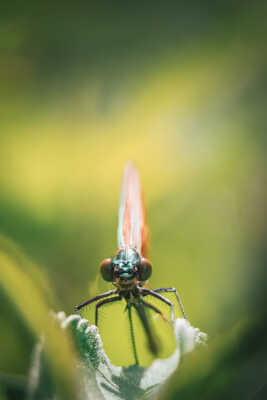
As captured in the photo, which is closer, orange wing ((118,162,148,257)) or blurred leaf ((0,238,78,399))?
blurred leaf ((0,238,78,399))

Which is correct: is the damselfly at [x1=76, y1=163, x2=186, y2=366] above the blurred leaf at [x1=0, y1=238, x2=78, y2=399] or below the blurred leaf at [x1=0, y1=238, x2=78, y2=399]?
above

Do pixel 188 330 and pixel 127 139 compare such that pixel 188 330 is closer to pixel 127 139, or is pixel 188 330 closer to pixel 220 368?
pixel 220 368

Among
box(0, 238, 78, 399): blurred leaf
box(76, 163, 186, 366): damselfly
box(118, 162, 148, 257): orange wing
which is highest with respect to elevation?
box(118, 162, 148, 257): orange wing

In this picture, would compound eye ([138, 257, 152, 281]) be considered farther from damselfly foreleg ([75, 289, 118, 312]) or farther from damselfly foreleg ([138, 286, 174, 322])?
damselfly foreleg ([75, 289, 118, 312])

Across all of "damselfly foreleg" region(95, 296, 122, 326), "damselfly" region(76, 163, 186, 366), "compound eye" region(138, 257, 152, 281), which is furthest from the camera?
"compound eye" region(138, 257, 152, 281)

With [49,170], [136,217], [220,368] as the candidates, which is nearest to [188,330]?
[220,368]

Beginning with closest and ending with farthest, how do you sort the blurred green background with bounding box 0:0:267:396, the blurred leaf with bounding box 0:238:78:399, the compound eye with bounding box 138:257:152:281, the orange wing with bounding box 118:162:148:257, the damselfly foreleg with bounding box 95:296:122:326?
the blurred leaf with bounding box 0:238:78:399 → the damselfly foreleg with bounding box 95:296:122:326 → the compound eye with bounding box 138:257:152:281 → the orange wing with bounding box 118:162:148:257 → the blurred green background with bounding box 0:0:267:396

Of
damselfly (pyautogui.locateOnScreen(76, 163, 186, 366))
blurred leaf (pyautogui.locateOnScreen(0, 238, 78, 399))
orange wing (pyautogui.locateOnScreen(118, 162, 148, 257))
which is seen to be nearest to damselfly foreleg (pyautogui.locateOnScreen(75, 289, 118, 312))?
damselfly (pyautogui.locateOnScreen(76, 163, 186, 366))

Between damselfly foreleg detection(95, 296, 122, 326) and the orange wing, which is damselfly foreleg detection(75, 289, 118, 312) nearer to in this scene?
Result: damselfly foreleg detection(95, 296, 122, 326)
